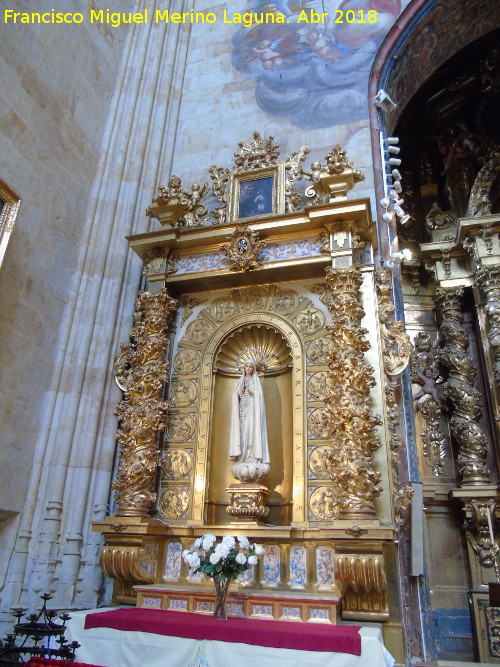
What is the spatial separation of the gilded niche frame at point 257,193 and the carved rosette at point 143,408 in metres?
1.54

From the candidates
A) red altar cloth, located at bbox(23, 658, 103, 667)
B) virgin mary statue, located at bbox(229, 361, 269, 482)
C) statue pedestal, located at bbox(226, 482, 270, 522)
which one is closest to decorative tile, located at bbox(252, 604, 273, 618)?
statue pedestal, located at bbox(226, 482, 270, 522)

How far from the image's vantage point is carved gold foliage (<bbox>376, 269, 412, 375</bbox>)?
19.9 ft

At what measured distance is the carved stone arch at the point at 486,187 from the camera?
1001 cm

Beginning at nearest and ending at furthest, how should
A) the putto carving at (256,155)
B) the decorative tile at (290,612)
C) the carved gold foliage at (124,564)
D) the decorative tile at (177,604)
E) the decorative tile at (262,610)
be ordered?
the decorative tile at (290,612) < the decorative tile at (262,610) < the decorative tile at (177,604) < the carved gold foliage at (124,564) < the putto carving at (256,155)

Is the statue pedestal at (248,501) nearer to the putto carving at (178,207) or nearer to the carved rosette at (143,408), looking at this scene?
the carved rosette at (143,408)

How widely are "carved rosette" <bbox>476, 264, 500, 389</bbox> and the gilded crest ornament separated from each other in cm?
448

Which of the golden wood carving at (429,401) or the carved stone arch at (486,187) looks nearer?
the golden wood carving at (429,401)

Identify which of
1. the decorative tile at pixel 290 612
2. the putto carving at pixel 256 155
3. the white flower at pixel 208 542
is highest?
the putto carving at pixel 256 155

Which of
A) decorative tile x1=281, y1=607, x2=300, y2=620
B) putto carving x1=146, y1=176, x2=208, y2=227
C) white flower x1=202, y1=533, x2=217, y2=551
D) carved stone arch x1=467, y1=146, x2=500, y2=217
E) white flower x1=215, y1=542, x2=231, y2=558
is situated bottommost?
decorative tile x1=281, y1=607, x2=300, y2=620

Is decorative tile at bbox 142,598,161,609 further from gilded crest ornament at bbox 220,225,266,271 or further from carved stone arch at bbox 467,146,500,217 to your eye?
carved stone arch at bbox 467,146,500,217

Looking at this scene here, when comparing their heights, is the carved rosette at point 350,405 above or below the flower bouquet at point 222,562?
above

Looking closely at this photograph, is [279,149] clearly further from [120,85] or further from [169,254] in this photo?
[120,85]

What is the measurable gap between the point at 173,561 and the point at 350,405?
8.55ft

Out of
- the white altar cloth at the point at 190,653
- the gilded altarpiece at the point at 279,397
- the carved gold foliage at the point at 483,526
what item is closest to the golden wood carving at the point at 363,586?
the gilded altarpiece at the point at 279,397
